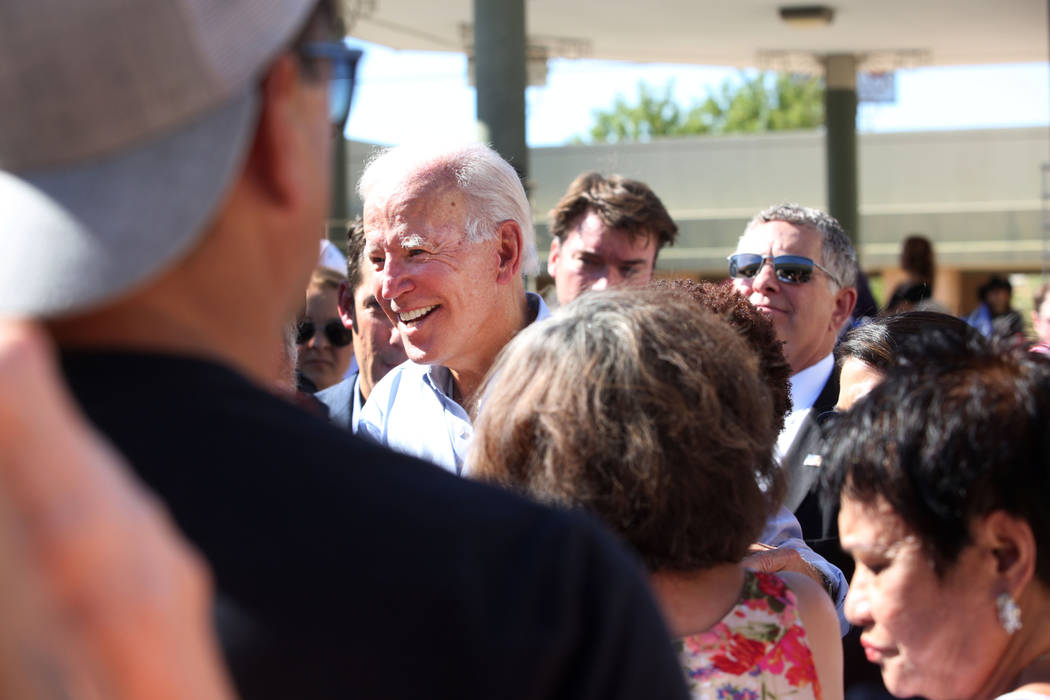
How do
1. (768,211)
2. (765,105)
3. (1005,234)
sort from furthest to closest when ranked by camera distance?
(765,105)
(1005,234)
(768,211)

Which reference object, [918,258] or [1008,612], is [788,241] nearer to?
[1008,612]

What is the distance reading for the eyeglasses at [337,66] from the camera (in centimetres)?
101

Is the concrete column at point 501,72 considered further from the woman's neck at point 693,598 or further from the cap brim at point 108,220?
the cap brim at point 108,220

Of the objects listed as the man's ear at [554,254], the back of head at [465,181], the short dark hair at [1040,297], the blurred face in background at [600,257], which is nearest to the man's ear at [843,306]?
the blurred face in background at [600,257]

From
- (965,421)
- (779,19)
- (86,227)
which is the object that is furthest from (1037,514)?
(779,19)

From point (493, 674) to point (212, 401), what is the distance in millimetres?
306

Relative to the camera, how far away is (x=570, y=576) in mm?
905

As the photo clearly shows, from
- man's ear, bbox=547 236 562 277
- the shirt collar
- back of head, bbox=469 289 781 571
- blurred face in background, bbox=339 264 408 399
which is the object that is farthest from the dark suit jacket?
man's ear, bbox=547 236 562 277

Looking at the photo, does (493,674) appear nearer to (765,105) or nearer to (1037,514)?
(1037,514)

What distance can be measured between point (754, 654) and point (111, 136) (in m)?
1.47

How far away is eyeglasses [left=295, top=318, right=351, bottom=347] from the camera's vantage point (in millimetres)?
5844

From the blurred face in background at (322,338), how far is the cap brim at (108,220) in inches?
195

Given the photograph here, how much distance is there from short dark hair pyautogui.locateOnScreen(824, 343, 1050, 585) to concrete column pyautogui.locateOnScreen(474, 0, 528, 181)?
7304 mm

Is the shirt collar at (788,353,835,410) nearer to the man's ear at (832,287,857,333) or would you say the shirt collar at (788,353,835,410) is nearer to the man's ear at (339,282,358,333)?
the man's ear at (832,287,857,333)
